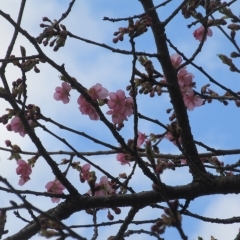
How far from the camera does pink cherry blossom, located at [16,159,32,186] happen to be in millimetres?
4180

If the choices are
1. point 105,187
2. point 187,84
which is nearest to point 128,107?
point 187,84

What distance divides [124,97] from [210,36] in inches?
48.0

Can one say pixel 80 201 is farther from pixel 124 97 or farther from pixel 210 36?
pixel 210 36

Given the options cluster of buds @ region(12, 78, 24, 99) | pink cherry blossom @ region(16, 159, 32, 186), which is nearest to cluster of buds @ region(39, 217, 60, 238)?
cluster of buds @ region(12, 78, 24, 99)

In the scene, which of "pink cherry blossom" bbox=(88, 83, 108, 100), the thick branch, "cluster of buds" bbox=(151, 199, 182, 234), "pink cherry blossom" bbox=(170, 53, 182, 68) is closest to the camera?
"cluster of buds" bbox=(151, 199, 182, 234)

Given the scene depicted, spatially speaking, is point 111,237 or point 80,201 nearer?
point 80,201

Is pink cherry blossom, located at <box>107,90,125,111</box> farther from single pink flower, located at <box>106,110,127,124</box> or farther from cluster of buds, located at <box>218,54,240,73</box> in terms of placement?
cluster of buds, located at <box>218,54,240,73</box>

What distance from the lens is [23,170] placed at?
4.22 metres

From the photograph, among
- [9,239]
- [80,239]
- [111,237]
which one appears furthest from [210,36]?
[80,239]

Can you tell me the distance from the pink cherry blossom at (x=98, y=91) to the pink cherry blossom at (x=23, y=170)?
930 mm

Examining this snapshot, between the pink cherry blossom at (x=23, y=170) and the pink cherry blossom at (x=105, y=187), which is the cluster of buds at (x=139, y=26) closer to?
the pink cherry blossom at (x=105, y=187)

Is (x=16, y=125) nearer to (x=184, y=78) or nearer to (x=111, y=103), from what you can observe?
(x=111, y=103)

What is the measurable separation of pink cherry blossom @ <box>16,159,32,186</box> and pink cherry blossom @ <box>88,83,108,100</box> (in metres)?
0.93

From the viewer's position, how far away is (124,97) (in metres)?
3.83
